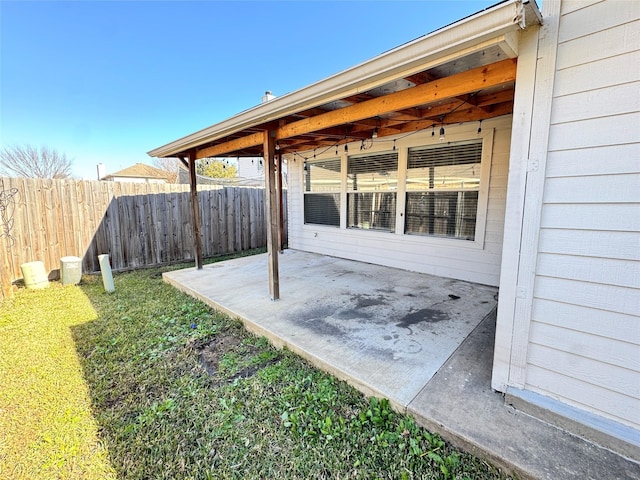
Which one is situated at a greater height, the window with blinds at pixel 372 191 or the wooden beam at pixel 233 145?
the wooden beam at pixel 233 145

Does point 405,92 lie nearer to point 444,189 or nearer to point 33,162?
point 444,189

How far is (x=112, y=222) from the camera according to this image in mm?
5602

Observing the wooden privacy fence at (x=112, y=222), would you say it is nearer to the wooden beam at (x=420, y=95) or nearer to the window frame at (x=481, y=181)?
the wooden beam at (x=420, y=95)

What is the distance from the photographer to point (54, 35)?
6.78 metres

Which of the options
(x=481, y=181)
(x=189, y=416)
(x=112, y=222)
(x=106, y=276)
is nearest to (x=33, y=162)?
(x=112, y=222)

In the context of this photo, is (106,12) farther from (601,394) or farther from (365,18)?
(601,394)

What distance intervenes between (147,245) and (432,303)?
5804 millimetres

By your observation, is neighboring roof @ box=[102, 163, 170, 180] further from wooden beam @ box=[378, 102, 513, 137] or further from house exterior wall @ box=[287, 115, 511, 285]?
wooden beam @ box=[378, 102, 513, 137]

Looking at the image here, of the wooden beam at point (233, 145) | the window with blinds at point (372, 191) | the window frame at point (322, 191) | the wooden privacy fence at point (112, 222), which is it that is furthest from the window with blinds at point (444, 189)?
the wooden privacy fence at point (112, 222)

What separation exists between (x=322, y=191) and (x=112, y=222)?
14.1 ft

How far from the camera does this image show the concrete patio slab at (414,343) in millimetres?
1422

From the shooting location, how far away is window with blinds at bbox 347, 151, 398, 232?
4.96 m

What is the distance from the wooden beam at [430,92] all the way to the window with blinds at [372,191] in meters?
2.30

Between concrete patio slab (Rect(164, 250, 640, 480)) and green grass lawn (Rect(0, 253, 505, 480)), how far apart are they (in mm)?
123
